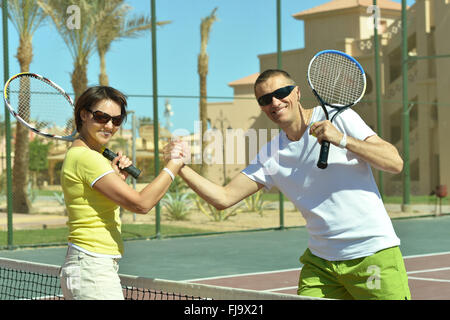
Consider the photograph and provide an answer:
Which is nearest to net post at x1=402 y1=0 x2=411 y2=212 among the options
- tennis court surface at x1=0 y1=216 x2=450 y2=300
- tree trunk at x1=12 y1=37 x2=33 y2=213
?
tennis court surface at x1=0 y1=216 x2=450 y2=300

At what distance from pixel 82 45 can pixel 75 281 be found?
49.3ft

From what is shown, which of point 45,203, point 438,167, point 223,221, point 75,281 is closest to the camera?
point 75,281

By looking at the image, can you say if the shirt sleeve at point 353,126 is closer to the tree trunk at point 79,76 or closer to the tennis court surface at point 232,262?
the tennis court surface at point 232,262

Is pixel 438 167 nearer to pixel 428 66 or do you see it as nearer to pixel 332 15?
pixel 428 66

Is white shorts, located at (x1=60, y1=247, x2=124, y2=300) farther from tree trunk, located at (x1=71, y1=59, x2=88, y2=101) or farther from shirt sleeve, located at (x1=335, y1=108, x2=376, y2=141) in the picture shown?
tree trunk, located at (x1=71, y1=59, x2=88, y2=101)

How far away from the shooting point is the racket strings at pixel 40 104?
15.8ft

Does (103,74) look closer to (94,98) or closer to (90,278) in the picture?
(94,98)

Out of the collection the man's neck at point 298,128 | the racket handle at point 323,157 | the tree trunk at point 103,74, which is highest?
the tree trunk at point 103,74

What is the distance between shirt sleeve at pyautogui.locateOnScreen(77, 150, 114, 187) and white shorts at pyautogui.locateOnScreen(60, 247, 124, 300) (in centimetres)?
31

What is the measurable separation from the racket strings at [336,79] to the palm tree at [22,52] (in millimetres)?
13899

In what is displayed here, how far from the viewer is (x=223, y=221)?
659 inches

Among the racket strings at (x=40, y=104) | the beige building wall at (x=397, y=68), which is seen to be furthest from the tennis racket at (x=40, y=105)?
the beige building wall at (x=397, y=68)

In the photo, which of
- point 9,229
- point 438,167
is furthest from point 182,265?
point 438,167

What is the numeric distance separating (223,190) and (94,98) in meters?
0.94
